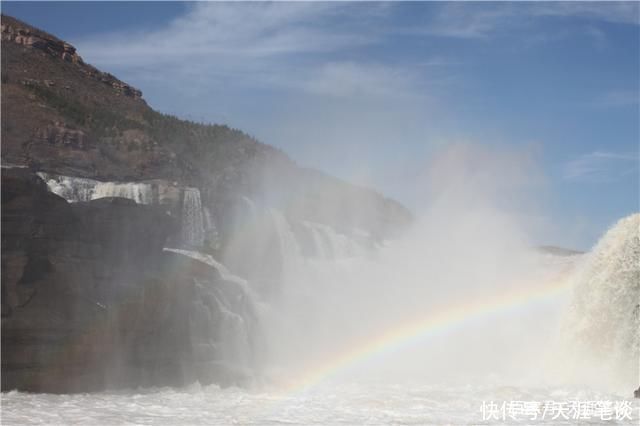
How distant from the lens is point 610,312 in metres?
24.2

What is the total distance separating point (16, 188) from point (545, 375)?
703 inches

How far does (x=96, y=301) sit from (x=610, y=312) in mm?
15685

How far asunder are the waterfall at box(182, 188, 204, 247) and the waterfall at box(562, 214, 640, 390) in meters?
19.7

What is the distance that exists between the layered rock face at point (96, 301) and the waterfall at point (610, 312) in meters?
11.2

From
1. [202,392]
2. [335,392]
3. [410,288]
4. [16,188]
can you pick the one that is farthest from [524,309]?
[16,188]

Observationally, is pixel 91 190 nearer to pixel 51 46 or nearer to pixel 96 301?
pixel 96 301

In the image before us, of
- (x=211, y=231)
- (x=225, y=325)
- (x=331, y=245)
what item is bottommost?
(x=225, y=325)

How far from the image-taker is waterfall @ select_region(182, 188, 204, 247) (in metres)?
39.3

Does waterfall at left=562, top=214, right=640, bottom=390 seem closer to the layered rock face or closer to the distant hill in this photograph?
the layered rock face

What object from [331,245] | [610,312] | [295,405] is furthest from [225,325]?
[331,245]

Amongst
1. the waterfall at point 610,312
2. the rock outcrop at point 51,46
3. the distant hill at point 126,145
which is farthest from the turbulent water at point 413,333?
the rock outcrop at point 51,46

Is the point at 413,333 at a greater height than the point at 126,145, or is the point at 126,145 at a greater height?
the point at 126,145

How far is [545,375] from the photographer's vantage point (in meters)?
26.1

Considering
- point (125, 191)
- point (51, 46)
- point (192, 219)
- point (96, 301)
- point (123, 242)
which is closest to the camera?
point (96, 301)
